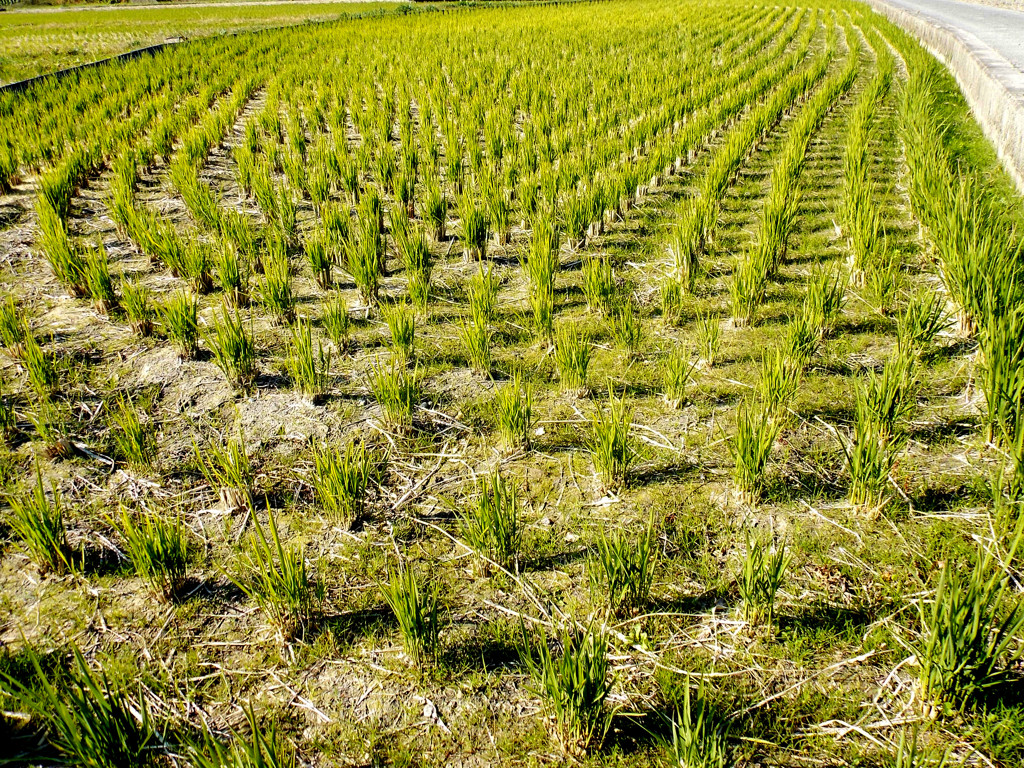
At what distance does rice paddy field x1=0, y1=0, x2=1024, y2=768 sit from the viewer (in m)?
1.44

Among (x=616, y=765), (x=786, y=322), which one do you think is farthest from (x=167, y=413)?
(x=786, y=322)

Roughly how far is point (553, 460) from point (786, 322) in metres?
1.40

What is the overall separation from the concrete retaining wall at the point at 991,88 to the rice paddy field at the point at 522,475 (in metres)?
0.21

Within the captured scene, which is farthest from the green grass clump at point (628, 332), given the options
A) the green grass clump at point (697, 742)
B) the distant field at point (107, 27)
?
the distant field at point (107, 27)

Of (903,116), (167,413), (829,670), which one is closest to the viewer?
(829,670)

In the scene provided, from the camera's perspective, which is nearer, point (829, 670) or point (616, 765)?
point (616, 765)

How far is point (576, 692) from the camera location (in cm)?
132

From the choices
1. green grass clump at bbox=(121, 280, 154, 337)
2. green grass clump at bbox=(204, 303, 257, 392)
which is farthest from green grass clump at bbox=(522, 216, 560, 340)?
green grass clump at bbox=(121, 280, 154, 337)

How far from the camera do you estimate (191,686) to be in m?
1.58

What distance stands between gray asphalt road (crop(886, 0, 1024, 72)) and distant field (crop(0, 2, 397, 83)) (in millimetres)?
13822

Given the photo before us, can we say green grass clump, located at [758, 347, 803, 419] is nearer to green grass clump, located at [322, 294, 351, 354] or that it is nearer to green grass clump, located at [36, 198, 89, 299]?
green grass clump, located at [322, 294, 351, 354]

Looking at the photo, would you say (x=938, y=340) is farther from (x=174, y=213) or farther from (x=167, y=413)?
(x=174, y=213)

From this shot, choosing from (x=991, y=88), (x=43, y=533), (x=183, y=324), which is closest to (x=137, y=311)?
(x=183, y=324)

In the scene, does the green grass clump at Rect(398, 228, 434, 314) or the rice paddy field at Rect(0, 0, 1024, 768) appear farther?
the green grass clump at Rect(398, 228, 434, 314)
